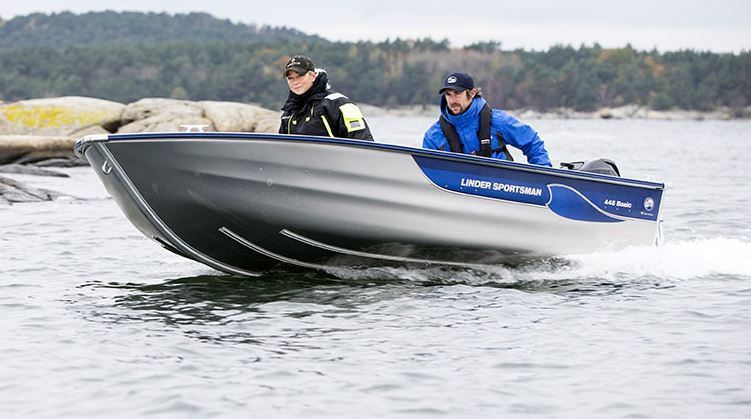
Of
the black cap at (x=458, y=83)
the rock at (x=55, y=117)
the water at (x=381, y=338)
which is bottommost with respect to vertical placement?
the water at (x=381, y=338)

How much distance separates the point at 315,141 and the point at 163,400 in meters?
2.88

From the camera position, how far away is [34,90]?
12269 centimetres

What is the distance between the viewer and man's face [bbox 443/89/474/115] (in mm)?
8984

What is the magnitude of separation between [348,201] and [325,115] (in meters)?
0.75

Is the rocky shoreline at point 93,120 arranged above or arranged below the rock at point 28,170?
above

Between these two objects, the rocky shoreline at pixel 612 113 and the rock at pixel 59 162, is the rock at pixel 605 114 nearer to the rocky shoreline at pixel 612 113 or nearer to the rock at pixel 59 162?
the rocky shoreline at pixel 612 113

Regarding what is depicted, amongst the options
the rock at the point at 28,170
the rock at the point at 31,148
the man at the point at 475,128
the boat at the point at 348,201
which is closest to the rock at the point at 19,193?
the rock at the point at 28,170

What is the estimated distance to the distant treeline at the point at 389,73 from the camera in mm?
131875

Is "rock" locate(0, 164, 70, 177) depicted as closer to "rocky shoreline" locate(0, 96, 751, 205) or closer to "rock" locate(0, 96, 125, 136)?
"rocky shoreline" locate(0, 96, 751, 205)

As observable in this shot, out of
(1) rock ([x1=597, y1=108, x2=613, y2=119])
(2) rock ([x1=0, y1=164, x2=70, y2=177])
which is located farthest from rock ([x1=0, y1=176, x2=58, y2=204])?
(1) rock ([x1=597, y1=108, x2=613, y2=119])

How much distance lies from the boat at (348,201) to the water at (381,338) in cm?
26

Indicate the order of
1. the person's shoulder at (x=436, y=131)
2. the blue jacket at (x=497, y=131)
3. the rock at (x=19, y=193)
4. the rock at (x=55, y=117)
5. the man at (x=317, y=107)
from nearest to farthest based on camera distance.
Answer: the man at (x=317, y=107)
the blue jacket at (x=497, y=131)
the person's shoulder at (x=436, y=131)
the rock at (x=19, y=193)
the rock at (x=55, y=117)

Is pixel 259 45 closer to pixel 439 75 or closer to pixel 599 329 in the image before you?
pixel 439 75

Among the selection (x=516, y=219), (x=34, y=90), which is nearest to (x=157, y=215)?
(x=516, y=219)
